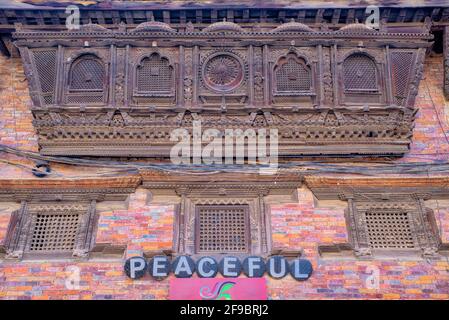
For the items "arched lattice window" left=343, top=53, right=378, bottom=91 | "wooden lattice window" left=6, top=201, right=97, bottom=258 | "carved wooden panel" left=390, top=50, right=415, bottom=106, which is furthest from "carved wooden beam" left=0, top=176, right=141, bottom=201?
"carved wooden panel" left=390, top=50, right=415, bottom=106

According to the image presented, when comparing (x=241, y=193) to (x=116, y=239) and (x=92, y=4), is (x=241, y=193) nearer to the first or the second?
(x=116, y=239)

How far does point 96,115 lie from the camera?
32.8 feet

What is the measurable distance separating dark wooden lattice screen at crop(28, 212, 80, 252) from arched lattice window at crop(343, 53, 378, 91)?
4.99 meters

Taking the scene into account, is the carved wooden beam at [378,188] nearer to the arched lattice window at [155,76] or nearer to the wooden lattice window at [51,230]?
the arched lattice window at [155,76]

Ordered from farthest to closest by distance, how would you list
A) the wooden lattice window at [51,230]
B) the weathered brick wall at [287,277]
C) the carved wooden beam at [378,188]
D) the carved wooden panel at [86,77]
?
the carved wooden panel at [86,77] → the carved wooden beam at [378,188] → the wooden lattice window at [51,230] → the weathered brick wall at [287,277]

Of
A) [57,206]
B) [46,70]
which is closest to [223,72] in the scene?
[46,70]

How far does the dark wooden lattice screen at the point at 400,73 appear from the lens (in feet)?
33.4

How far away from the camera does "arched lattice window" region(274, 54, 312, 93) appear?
10.2 meters

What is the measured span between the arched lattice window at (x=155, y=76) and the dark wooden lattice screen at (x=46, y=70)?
143 centimetres

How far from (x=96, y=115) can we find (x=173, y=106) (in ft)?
4.15

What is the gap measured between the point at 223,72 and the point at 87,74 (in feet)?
7.49

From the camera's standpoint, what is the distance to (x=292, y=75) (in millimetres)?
10281

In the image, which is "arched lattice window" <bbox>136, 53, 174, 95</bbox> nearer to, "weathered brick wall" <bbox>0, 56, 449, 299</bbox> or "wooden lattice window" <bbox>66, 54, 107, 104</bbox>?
"wooden lattice window" <bbox>66, 54, 107, 104</bbox>

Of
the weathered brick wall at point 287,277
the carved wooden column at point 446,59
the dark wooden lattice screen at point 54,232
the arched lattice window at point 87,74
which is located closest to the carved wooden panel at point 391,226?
the weathered brick wall at point 287,277
